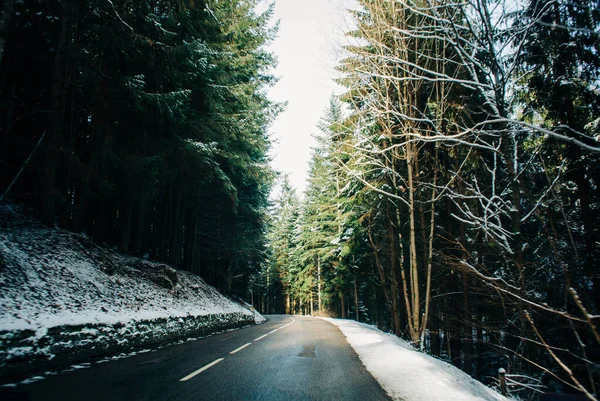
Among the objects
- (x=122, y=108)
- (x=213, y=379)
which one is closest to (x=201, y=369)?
(x=213, y=379)

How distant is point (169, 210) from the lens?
1683 cm

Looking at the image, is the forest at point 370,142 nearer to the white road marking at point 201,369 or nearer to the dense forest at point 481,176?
the dense forest at point 481,176

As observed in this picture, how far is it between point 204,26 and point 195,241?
40.9ft

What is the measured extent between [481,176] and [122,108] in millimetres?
13347

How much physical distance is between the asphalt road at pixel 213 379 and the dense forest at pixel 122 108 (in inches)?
177

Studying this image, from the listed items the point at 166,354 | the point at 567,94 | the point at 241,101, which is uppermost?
the point at 241,101

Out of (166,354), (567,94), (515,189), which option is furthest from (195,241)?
(567,94)

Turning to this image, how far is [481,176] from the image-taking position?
10688mm

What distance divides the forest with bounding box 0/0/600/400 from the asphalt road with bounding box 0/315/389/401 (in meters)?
2.76

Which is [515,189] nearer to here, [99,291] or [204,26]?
[99,291]

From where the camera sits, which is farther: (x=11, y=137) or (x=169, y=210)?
(x=169, y=210)

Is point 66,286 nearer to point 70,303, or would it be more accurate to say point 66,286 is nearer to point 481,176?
point 70,303

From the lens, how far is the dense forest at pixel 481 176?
388cm

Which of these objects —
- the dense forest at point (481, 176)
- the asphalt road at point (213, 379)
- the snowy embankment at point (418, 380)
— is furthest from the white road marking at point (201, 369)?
the dense forest at point (481, 176)
